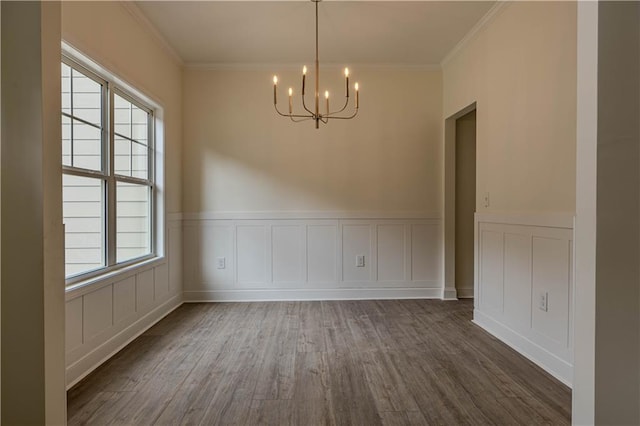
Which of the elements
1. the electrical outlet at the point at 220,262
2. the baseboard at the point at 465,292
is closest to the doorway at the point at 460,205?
the baseboard at the point at 465,292

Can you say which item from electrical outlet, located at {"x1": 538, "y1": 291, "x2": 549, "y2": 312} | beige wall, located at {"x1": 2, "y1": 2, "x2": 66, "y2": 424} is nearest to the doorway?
electrical outlet, located at {"x1": 538, "y1": 291, "x2": 549, "y2": 312}

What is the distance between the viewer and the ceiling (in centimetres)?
276

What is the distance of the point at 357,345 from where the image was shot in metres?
2.62

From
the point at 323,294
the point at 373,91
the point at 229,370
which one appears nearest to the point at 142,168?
the point at 229,370

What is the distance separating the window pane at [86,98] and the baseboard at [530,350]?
3519mm

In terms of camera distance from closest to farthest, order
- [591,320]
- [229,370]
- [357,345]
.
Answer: [591,320]
[229,370]
[357,345]

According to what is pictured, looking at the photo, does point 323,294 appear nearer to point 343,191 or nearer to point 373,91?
point 343,191

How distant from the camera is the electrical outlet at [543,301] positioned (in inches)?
88.4

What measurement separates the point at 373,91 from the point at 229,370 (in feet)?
10.9

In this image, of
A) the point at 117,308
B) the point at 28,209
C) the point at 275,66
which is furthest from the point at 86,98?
the point at 275,66

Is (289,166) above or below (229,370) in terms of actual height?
above

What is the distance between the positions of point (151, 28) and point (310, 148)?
1.93 m

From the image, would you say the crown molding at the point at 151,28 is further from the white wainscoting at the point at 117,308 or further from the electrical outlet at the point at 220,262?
the electrical outlet at the point at 220,262

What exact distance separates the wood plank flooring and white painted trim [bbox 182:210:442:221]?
1.23m
